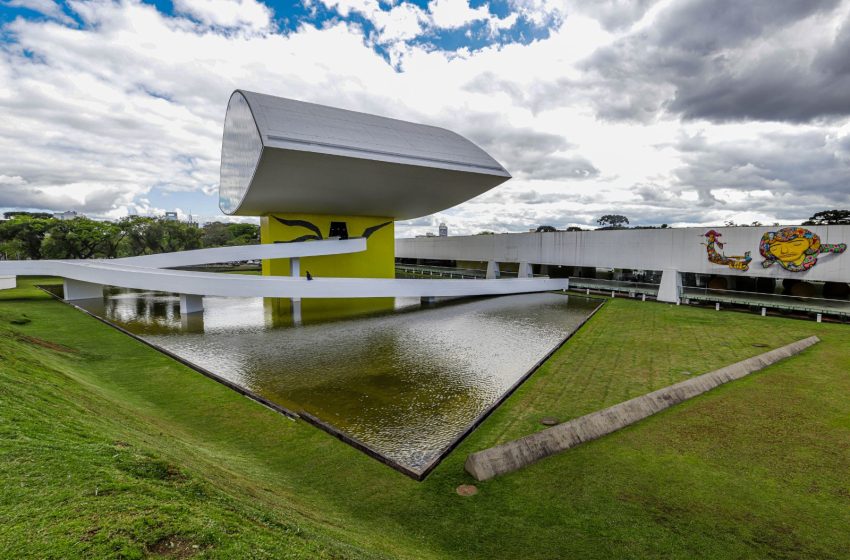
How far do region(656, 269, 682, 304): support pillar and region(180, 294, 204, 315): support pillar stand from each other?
2551 cm

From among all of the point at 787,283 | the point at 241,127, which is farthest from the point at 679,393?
the point at 241,127

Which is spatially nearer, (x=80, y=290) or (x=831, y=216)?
(x=80, y=290)

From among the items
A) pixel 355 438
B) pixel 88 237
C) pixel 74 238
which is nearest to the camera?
pixel 355 438

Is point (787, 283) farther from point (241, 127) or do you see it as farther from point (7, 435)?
point (241, 127)

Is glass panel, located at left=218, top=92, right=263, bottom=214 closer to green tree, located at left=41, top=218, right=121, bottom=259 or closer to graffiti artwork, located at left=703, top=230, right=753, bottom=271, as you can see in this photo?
green tree, located at left=41, top=218, right=121, bottom=259

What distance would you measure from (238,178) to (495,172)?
17542 mm

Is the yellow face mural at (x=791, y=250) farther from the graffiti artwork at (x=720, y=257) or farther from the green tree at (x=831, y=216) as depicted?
the green tree at (x=831, y=216)

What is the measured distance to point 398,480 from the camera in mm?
6062

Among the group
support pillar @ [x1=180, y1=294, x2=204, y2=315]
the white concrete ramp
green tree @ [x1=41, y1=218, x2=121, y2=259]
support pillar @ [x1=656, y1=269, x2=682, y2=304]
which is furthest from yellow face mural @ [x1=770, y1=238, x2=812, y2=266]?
green tree @ [x1=41, y1=218, x2=121, y2=259]

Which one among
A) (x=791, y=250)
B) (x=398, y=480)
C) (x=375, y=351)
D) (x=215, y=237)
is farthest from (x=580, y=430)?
(x=215, y=237)

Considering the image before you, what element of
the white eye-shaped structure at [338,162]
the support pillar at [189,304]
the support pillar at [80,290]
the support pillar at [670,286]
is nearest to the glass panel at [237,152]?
the white eye-shaped structure at [338,162]

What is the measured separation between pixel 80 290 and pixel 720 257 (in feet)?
116

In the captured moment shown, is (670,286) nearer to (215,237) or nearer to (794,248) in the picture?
(794,248)

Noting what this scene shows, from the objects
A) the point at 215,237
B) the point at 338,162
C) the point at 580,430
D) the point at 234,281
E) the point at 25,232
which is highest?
the point at 338,162
